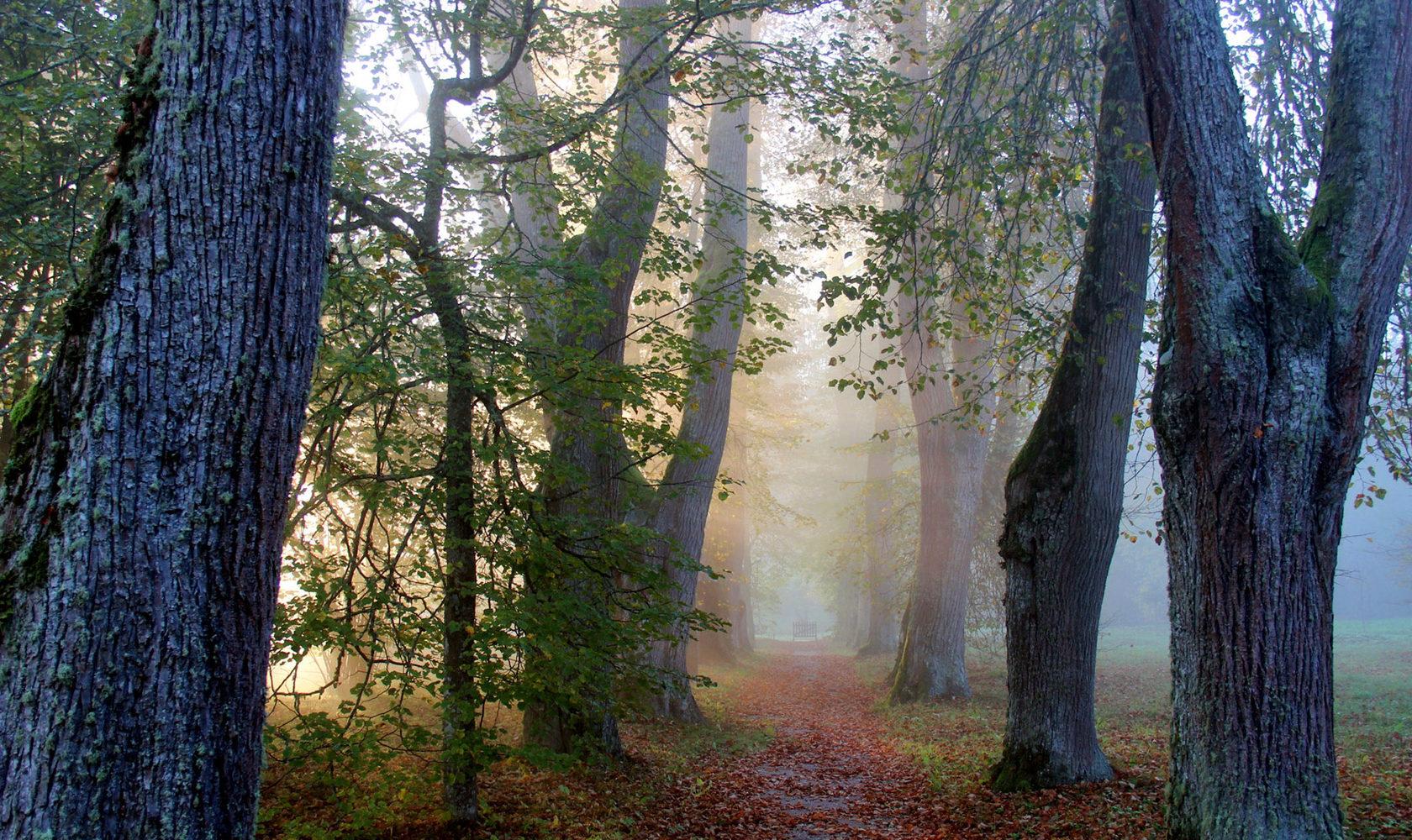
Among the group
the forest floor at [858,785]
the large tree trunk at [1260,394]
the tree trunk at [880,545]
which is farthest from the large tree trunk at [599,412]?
the tree trunk at [880,545]

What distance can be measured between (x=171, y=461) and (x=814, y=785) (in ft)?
25.0

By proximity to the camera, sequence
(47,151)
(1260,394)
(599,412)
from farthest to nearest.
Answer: (599,412) → (47,151) → (1260,394)

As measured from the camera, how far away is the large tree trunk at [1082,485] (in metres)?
6.40

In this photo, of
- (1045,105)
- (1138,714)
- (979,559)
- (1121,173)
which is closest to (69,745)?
(1121,173)

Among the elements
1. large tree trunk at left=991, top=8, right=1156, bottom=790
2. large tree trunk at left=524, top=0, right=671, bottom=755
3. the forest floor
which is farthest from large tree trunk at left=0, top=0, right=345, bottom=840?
large tree trunk at left=991, top=8, right=1156, bottom=790

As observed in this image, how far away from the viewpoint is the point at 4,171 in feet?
17.8

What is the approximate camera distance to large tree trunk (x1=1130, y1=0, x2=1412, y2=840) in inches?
149

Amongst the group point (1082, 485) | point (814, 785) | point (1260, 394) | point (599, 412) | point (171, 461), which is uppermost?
point (599, 412)

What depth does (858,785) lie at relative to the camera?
8.29 m

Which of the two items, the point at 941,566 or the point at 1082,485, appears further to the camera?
the point at 941,566

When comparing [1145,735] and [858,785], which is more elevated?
[1145,735]

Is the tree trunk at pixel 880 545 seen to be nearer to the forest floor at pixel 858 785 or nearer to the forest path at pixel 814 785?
the forest path at pixel 814 785

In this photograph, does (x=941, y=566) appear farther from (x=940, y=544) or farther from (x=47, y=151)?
(x=47, y=151)

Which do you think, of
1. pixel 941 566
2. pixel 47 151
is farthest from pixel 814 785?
pixel 47 151
